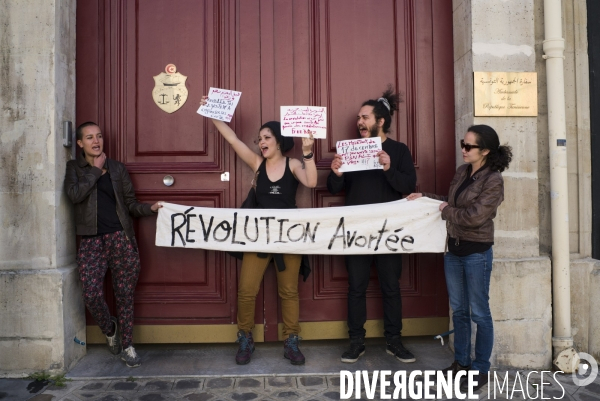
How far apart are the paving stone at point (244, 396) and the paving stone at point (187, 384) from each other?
1.13ft

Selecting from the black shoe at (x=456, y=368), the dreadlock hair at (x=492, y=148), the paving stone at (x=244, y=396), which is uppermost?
the dreadlock hair at (x=492, y=148)

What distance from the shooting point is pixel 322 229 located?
Answer: 425 cm

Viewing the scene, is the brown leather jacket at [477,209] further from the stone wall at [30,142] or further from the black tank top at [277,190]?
the stone wall at [30,142]

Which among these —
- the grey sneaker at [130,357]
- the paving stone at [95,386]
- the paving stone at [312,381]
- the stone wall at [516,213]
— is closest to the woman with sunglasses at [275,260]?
the paving stone at [312,381]

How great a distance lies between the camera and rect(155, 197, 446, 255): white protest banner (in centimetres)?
417

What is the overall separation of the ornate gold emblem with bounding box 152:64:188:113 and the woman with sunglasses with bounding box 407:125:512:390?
264cm

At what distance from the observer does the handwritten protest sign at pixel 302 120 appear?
406 cm

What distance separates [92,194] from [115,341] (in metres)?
1.34

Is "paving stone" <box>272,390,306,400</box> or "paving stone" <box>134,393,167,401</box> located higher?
"paving stone" <box>134,393,167,401</box>

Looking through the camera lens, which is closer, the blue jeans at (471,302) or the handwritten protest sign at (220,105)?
the blue jeans at (471,302)

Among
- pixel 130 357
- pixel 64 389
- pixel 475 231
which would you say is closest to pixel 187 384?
pixel 130 357

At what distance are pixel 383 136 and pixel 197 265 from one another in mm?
2128

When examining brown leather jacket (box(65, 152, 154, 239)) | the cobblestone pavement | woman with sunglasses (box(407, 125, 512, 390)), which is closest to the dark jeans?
the cobblestone pavement

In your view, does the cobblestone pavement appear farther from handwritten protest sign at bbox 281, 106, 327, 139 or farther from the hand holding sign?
handwritten protest sign at bbox 281, 106, 327, 139
